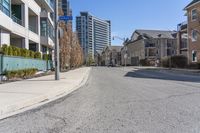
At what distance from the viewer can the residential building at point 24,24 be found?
29734mm

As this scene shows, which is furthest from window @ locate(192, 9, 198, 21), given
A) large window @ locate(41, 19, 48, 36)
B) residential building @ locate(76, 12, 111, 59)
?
residential building @ locate(76, 12, 111, 59)

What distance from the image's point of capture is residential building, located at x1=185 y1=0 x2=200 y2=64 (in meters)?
48.9

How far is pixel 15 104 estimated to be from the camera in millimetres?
10930

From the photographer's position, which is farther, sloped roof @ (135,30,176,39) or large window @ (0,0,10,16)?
sloped roof @ (135,30,176,39)

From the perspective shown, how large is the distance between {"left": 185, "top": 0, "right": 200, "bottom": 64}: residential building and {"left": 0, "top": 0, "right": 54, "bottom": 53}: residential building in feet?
70.6

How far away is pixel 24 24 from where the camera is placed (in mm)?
37875

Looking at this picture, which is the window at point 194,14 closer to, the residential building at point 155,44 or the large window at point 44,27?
the large window at point 44,27

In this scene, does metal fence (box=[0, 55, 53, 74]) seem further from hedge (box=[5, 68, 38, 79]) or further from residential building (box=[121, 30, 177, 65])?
residential building (box=[121, 30, 177, 65])

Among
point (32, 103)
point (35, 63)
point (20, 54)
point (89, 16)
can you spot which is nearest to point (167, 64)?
point (35, 63)

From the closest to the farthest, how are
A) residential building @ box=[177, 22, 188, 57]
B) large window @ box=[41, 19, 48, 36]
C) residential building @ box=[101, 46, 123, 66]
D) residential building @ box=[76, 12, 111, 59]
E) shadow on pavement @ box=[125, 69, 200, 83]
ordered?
shadow on pavement @ box=[125, 69, 200, 83]
large window @ box=[41, 19, 48, 36]
residential building @ box=[177, 22, 188, 57]
residential building @ box=[101, 46, 123, 66]
residential building @ box=[76, 12, 111, 59]

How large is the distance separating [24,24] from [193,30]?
26095 millimetres

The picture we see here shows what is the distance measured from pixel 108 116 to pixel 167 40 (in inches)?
3809

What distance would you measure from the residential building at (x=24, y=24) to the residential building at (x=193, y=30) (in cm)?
2152

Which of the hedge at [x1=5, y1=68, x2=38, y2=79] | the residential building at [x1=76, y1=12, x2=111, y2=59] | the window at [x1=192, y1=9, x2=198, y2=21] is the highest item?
the residential building at [x1=76, y1=12, x2=111, y2=59]
